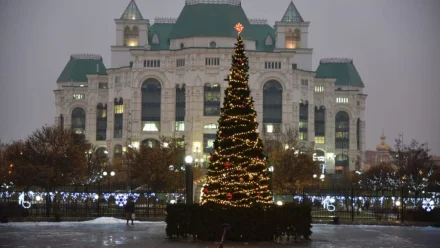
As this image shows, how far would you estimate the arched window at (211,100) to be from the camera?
161 metres

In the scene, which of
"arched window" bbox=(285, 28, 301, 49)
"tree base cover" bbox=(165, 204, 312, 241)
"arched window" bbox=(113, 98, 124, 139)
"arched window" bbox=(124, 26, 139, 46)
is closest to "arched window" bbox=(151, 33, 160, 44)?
"arched window" bbox=(124, 26, 139, 46)

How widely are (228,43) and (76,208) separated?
348 ft

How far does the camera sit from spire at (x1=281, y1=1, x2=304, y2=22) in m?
178

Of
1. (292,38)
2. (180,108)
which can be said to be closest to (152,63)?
(180,108)

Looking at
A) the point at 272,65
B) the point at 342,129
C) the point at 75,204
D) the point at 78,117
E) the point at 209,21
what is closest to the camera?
the point at 75,204

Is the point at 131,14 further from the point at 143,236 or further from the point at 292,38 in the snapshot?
the point at 143,236

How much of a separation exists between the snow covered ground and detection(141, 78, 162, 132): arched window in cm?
11174

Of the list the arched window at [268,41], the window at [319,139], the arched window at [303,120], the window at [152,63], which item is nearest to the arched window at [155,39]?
the window at [152,63]

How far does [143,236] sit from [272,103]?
12136 centimetres

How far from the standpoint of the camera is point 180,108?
541 feet

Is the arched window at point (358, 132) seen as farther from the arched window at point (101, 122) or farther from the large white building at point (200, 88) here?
the arched window at point (101, 122)

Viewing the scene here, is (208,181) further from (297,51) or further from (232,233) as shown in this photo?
(297,51)

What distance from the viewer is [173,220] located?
41.3 metres

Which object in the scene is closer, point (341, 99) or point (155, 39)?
point (155, 39)
